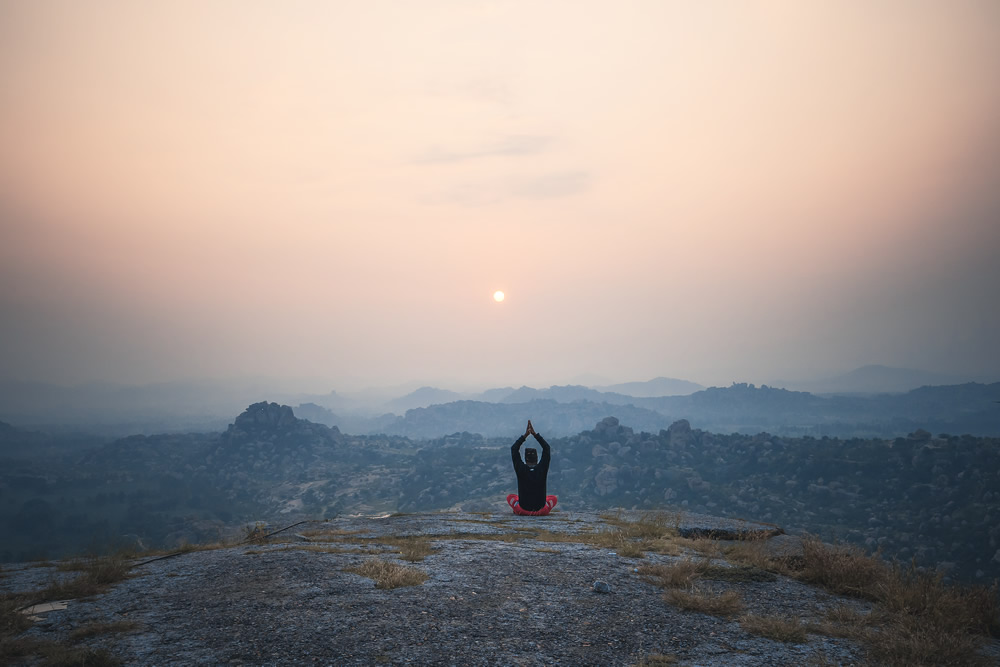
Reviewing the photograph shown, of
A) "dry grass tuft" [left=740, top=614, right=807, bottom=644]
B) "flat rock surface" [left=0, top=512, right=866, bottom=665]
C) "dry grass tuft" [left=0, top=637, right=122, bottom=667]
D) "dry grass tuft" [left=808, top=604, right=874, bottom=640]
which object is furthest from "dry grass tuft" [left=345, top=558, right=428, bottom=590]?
"dry grass tuft" [left=808, top=604, right=874, bottom=640]

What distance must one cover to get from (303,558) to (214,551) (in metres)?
4.14

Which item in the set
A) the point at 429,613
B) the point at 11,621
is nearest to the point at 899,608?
the point at 429,613

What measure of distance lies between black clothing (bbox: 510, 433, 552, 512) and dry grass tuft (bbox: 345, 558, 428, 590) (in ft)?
26.6

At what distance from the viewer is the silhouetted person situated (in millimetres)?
19875

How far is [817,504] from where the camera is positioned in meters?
157

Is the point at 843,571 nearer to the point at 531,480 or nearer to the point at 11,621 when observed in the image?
the point at 531,480

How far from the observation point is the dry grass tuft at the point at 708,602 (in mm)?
9391

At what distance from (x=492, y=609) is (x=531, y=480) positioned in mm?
11455

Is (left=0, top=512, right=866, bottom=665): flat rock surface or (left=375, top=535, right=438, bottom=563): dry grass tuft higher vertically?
(left=0, top=512, right=866, bottom=665): flat rock surface

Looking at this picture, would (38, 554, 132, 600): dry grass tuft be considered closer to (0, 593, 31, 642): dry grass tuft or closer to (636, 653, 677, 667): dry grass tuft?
(0, 593, 31, 642): dry grass tuft

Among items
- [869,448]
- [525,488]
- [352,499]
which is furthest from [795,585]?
[869,448]

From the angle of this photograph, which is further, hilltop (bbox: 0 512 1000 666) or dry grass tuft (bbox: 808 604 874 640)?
dry grass tuft (bbox: 808 604 874 640)

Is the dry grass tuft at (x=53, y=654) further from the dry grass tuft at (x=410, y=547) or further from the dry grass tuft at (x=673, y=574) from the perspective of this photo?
the dry grass tuft at (x=673, y=574)

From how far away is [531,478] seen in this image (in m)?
20.6
